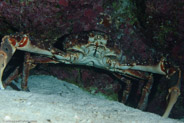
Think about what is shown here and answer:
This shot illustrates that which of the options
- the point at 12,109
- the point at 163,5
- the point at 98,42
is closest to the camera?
the point at 12,109

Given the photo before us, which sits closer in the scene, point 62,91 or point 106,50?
point 106,50

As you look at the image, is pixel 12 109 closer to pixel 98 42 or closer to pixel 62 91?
pixel 98 42

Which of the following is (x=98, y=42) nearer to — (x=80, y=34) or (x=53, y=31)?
(x=80, y=34)

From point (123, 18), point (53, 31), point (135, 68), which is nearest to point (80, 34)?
point (53, 31)

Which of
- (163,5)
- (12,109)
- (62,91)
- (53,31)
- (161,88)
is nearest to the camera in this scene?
(12,109)

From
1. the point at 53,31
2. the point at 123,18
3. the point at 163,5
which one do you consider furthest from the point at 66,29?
the point at 163,5

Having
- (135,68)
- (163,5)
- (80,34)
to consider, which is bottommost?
(135,68)

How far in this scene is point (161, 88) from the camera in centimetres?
521

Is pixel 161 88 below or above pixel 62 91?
above

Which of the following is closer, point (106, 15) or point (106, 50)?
Answer: point (106, 50)

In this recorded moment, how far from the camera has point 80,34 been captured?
13.0ft

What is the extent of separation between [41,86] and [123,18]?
3.01m

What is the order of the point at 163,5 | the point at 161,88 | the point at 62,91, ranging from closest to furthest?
the point at 163,5
the point at 62,91
the point at 161,88

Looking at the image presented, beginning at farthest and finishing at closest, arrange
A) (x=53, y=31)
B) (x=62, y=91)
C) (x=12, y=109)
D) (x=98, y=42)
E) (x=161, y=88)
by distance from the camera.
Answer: (x=161, y=88) → (x=62, y=91) → (x=53, y=31) → (x=98, y=42) → (x=12, y=109)
